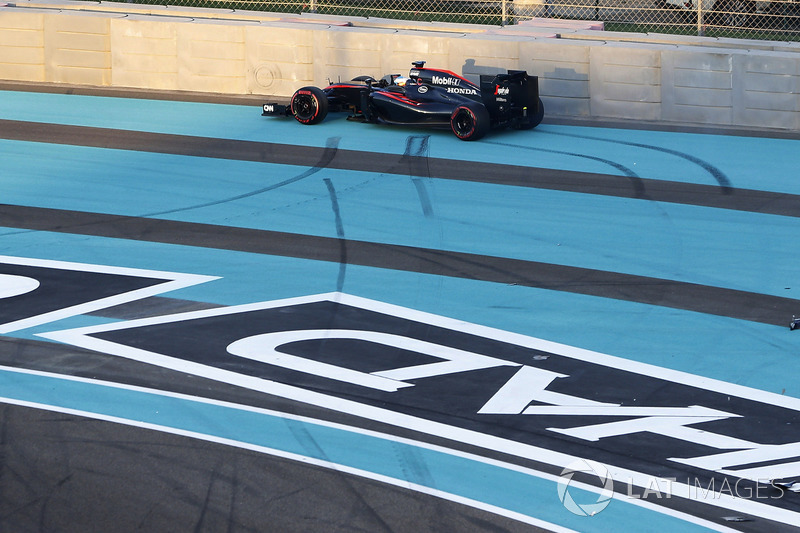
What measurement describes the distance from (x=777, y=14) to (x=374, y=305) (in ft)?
32.0

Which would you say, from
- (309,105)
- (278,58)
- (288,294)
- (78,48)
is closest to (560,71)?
(309,105)

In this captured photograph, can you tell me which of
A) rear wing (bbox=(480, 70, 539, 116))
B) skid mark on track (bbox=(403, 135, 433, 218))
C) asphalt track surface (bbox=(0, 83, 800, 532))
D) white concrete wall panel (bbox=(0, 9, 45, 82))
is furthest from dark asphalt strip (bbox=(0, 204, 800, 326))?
white concrete wall panel (bbox=(0, 9, 45, 82))

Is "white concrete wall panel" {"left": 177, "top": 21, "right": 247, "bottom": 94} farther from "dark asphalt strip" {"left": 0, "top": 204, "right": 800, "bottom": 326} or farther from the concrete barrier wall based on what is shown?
"dark asphalt strip" {"left": 0, "top": 204, "right": 800, "bottom": 326}

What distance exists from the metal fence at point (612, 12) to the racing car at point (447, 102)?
9.95 feet

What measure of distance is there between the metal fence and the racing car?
3.03 metres

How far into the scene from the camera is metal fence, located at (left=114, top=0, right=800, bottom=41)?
52.3 feet

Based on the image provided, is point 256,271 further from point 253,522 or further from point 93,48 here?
point 93,48

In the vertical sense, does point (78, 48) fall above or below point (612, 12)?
below

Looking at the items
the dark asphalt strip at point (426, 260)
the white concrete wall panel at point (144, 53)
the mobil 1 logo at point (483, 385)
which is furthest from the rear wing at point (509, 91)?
the mobil 1 logo at point (483, 385)

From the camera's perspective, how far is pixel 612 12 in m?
17.8

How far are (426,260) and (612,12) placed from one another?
366 inches

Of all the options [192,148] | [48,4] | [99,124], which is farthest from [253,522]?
[48,4]

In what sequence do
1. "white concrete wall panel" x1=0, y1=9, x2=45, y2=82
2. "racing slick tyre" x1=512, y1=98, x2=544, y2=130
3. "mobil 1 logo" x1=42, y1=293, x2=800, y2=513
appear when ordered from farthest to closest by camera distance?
"white concrete wall panel" x1=0, y1=9, x2=45, y2=82 → "racing slick tyre" x1=512, y1=98, x2=544, y2=130 → "mobil 1 logo" x1=42, y1=293, x2=800, y2=513

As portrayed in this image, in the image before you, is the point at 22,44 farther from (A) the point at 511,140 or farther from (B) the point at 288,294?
(B) the point at 288,294
